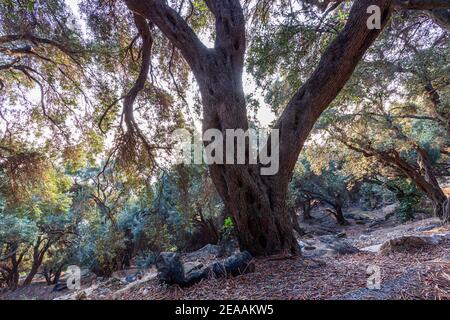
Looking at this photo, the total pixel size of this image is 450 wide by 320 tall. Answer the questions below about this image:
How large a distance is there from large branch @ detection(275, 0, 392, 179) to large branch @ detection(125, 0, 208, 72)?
1347 millimetres

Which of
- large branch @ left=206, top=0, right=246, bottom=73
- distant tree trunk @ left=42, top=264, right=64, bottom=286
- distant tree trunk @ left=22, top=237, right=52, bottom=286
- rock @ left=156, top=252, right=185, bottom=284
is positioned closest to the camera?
rock @ left=156, top=252, right=185, bottom=284

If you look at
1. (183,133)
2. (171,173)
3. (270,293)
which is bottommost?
(270,293)

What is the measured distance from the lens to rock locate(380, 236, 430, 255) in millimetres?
3102

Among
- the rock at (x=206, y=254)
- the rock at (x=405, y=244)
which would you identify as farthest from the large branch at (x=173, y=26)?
the rock at (x=206, y=254)

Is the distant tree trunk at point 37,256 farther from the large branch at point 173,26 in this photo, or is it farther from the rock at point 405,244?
the rock at point 405,244

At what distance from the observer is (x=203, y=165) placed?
559cm

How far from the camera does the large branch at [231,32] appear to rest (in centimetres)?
317

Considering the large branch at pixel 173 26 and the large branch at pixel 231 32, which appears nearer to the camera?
the large branch at pixel 173 26

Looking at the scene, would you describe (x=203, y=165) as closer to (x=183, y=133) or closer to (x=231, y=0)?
(x=183, y=133)

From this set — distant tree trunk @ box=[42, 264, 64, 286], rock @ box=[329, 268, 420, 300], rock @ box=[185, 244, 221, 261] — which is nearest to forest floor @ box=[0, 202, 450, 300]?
rock @ box=[329, 268, 420, 300]

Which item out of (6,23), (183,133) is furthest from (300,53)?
(6,23)

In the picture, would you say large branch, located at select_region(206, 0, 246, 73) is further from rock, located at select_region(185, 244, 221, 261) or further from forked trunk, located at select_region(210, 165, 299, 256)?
rock, located at select_region(185, 244, 221, 261)

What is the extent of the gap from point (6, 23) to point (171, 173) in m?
3.82

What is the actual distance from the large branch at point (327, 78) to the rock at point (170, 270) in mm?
1546
